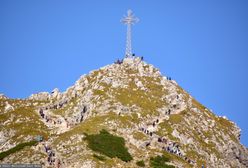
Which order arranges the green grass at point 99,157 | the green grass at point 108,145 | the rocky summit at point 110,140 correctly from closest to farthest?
the green grass at point 99,157 → the rocky summit at point 110,140 → the green grass at point 108,145

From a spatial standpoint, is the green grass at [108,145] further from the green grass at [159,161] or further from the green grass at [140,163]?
the green grass at [159,161]

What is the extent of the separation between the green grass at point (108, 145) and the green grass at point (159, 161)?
697 cm

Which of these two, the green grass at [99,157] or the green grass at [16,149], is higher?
the green grass at [16,149]

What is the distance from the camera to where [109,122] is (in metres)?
181

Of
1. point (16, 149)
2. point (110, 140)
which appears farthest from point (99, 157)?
point (16, 149)

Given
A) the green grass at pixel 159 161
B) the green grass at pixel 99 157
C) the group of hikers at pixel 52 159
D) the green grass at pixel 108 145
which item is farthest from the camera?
the green grass at pixel 108 145

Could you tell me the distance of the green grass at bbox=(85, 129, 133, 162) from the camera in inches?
6348

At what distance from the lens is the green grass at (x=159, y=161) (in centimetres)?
16062

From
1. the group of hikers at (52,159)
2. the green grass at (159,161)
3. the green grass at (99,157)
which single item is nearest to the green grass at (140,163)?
the green grass at (159,161)

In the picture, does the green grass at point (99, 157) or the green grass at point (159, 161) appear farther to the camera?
the green grass at point (159, 161)

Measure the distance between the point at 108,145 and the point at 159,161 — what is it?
1681cm

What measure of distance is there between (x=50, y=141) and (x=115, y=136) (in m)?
22.0

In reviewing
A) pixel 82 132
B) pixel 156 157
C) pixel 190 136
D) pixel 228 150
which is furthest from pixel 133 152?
pixel 228 150

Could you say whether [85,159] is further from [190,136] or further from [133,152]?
[190,136]
